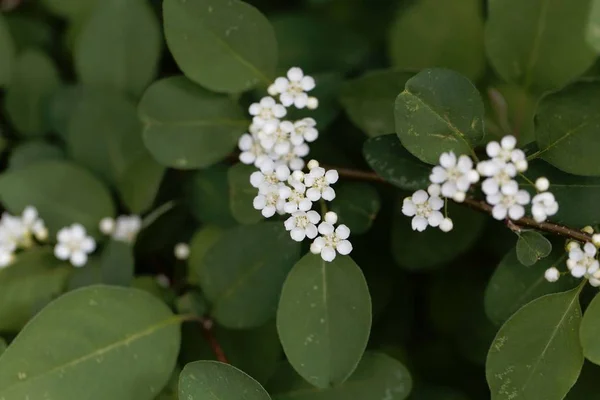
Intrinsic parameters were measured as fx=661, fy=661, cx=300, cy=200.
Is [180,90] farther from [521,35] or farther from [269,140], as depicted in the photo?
[521,35]

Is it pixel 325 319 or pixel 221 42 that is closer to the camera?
pixel 325 319

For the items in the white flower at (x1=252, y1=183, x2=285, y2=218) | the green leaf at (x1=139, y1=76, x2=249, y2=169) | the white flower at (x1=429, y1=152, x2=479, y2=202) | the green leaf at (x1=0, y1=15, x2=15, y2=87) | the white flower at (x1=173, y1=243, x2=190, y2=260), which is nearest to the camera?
the white flower at (x1=429, y1=152, x2=479, y2=202)

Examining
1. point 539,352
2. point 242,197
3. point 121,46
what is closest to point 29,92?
point 121,46

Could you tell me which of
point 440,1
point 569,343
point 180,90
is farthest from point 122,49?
point 569,343

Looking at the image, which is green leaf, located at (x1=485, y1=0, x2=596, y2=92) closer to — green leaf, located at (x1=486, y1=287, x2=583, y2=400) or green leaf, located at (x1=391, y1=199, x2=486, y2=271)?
green leaf, located at (x1=391, y1=199, x2=486, y2=271)

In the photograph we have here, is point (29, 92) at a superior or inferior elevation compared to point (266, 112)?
inferior

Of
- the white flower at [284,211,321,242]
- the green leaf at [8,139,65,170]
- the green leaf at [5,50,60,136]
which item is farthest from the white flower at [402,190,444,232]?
the green leaf at [5,50,60,136]

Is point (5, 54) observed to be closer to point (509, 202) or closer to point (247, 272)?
point (247, 272)
